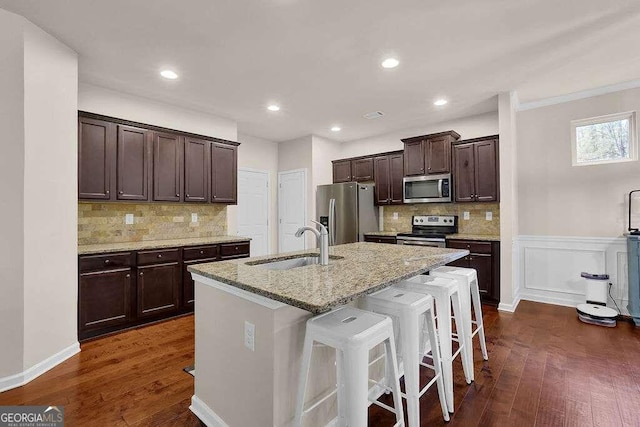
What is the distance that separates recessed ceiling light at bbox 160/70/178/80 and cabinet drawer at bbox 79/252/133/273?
1911 millimetres

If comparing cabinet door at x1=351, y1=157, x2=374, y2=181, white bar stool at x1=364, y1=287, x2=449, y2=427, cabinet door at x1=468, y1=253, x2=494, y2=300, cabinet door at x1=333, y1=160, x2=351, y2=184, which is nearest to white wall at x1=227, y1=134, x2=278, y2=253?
cabinet door at x1=333, y1=160, x2=351, y2=184

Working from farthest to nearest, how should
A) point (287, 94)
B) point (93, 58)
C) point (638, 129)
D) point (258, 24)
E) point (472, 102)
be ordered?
point (472, 102)
point (287, 94)
point (638, 129)
point (93, 58)
point (258, 24)

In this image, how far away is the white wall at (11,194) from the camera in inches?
85.0

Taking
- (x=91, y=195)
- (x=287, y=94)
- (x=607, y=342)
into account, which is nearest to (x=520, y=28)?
(x=287, y=94)

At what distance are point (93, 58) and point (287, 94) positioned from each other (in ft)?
6.39

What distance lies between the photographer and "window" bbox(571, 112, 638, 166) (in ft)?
11.8

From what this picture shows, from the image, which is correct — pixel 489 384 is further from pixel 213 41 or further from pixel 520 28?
pixel 213 41

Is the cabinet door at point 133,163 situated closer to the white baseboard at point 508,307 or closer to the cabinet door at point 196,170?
the cabinet door at point 196,170

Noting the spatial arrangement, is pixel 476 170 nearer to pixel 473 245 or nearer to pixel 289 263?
pixel 473 245

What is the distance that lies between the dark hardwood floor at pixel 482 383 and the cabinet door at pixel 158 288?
29 centimetres

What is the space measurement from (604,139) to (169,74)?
17.0 feet

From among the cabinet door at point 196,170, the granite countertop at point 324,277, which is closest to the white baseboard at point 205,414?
the granite countertop at point 324,277

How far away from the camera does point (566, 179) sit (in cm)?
394

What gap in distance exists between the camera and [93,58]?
281 cm
